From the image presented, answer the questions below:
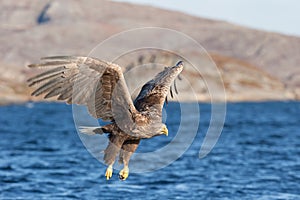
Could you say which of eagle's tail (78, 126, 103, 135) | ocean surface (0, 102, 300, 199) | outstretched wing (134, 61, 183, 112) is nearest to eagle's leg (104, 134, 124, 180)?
eagle's tail (78, 126, 103, 135)

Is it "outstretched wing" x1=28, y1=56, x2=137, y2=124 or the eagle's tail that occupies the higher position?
"outstretched wing" x1=28, y1=56, x2=137, y2=124

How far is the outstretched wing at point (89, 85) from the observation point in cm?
1669

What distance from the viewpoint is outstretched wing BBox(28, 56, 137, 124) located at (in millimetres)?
16688

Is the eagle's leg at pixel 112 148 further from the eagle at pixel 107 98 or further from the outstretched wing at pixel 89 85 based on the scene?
the outstretched wing at pixel 89 85

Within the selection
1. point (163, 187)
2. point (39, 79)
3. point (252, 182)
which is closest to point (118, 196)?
point (163, 187)

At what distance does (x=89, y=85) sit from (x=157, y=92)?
2388 millimetres

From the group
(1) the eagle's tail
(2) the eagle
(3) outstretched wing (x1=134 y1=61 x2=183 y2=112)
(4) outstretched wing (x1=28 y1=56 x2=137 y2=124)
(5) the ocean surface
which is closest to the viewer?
(4) outstretched wing (x1=28 y1=56 x2=137 y2=124)

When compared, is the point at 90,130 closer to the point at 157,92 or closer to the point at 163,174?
the point at 157,92

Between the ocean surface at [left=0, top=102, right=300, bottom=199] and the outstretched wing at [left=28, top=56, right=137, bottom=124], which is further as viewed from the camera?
the ocean surface at [left=0, top=102, right=300, bottom=199]

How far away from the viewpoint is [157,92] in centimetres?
1892

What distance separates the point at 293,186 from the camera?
2927cm

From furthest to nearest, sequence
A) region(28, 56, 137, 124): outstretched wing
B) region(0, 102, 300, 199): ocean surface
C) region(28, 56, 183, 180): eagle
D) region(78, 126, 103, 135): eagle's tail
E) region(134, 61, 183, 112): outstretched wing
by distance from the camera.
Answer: region(0, 102, 300, 199): ocean surface
region(134, 61, 183, 112): outstretched wing
region(78, 126, 103, 135): eagle's tail
region(28, 56, 183, 180): eagle
region(28, 56, 137, 124): outstretched wing

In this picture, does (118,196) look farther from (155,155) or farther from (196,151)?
(196,151)

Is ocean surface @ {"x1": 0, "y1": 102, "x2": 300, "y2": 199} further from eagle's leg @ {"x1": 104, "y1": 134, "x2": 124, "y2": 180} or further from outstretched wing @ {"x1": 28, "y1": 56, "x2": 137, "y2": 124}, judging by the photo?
outstretched wing @ {"x1": 28, "y1": 56, "x2": 137, "y2": 124}
